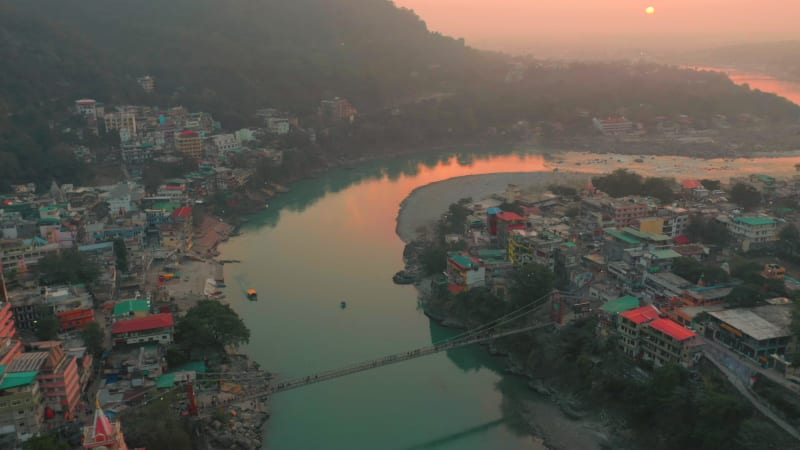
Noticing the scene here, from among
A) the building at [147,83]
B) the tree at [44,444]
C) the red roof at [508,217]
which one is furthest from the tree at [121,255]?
the building at [147,83]

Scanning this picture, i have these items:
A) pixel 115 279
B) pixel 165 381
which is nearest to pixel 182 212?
pixel 115 279

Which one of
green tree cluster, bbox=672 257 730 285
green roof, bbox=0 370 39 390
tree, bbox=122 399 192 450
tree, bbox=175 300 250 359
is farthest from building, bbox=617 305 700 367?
green roof, bbox=0 370 39 390

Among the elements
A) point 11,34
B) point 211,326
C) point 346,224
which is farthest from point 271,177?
point 11,34

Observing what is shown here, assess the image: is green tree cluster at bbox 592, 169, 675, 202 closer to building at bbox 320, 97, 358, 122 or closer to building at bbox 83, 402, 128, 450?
building at bbox 83, 402, 128, 450

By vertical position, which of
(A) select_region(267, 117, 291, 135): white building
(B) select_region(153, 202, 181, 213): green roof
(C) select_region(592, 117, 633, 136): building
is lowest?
(B) select_region(153, 202, 181, 213): green roof

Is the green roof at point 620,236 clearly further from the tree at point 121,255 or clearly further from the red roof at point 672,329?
the tree at point 121,255

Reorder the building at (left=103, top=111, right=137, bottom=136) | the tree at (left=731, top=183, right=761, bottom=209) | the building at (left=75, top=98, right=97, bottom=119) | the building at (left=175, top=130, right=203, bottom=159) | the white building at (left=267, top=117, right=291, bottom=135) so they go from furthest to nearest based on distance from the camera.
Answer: the white building at (left=267, top=117, right=291, bottom=135) → the building at (left=75, top=98, right=97, bottom=119) → the building at (left=103, top=111, right=137, bottom=136) → the building at (left=175, top=130, right=203, bottom=159) → the tree at (left=731, top=183, right=761, bottom=209)
